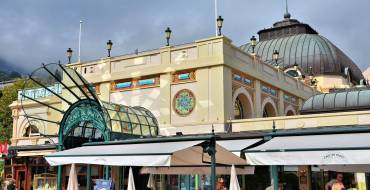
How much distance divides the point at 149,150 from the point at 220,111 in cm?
1115

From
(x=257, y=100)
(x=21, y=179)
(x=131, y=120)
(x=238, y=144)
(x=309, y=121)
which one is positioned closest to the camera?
(x=238, y=144)

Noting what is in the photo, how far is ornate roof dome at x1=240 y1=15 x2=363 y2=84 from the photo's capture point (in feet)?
139

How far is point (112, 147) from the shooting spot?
45.2 feet

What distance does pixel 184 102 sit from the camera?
77.7 ft

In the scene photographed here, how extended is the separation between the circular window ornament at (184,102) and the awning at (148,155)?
8.91m

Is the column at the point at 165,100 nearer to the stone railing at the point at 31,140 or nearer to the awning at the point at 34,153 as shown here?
the awning at the point at 34,153

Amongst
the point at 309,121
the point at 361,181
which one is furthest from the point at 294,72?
the point at 361,181

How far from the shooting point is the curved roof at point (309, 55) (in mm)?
42406

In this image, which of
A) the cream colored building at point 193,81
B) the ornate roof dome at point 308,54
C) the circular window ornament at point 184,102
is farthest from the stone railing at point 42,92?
the ornate roof dome at point 308,54

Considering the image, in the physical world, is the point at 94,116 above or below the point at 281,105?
below

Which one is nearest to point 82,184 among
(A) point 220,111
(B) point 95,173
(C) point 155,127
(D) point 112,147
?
(B) point 95,173

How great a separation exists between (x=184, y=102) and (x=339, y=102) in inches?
326

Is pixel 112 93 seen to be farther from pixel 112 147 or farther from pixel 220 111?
pixel 112 147

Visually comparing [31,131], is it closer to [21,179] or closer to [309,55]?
[21,179]
